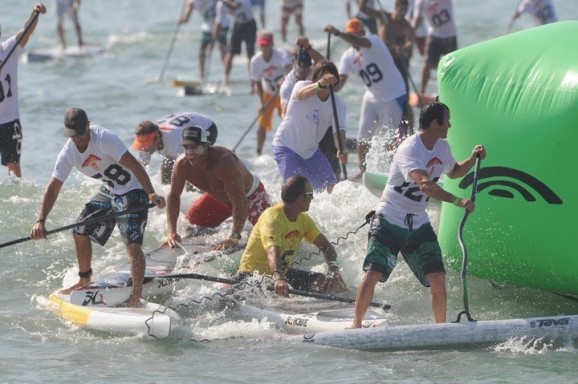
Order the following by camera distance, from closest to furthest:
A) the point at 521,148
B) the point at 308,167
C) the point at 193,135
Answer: the point at 521,148 → the point at 193,135 → the point at 308,167

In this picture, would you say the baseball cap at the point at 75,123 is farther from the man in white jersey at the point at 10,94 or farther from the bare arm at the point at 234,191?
the man in white jersey at the point at 10,94

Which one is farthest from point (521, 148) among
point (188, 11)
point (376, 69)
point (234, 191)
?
point (188, 11)

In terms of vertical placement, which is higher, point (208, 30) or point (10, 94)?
point (10, 94)

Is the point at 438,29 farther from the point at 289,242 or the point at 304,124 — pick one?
the point at 289,242

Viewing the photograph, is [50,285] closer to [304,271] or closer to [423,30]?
[304,271]

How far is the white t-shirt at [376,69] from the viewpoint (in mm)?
13312

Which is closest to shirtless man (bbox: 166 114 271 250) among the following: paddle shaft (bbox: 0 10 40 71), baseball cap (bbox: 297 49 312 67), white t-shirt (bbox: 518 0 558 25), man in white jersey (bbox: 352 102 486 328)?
man in white jersey (bbox: 352 102 486 328)

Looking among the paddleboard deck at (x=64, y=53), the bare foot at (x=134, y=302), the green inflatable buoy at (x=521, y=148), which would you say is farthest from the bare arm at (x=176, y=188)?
the paddleboard deck at (x=64, y=53)

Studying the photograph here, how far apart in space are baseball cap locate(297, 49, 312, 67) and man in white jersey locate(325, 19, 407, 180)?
1.02 metres

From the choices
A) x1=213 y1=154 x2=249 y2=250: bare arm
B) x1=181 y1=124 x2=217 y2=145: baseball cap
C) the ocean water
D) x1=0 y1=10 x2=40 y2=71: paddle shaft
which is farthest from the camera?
x1=0 y1=10 x2=40 y2=71: paddle shaft

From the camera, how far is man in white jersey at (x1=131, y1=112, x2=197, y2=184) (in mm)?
11320

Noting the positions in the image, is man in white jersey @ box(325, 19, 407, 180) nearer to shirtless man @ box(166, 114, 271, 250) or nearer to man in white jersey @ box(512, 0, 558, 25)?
shirtless man @ box(166, 114, 271, 250)

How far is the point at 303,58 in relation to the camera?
40.3 feet

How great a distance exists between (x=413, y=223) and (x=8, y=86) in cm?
549
